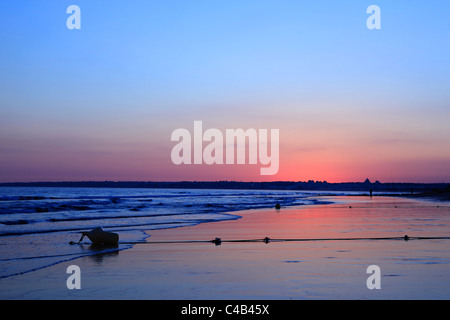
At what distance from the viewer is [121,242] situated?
1630 centimetres

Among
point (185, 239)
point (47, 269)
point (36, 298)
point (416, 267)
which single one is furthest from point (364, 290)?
point (185, 239)

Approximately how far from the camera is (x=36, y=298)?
322 inches

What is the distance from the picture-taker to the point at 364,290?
27.4 feet

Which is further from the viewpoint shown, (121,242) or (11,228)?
(11,228)

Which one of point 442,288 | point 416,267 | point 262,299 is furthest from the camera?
point 416,267

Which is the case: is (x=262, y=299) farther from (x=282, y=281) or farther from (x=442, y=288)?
(x=442, y=288)

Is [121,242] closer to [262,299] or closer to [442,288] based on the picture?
[262,299]

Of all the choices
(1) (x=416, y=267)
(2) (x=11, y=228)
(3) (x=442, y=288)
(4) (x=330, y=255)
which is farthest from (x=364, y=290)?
(2) (x=11, y=228)
